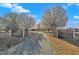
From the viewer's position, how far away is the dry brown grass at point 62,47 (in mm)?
2479

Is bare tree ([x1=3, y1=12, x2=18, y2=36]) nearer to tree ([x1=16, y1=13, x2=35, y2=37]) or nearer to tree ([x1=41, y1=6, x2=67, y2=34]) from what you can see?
tree ([x1=16, y1=13, x2=35, y2=37])

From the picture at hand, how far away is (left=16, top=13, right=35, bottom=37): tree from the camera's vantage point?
2.52 m

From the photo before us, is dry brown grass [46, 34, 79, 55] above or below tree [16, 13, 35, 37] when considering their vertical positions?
below

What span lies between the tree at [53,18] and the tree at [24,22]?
0.49 feet

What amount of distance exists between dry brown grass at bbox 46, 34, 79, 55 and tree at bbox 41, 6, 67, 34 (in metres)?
0.10

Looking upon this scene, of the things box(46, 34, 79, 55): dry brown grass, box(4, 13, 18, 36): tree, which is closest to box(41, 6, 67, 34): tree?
box(46, 34, 79, 55): dry brown grass

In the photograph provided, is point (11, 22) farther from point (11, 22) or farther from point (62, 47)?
point (62, 47)

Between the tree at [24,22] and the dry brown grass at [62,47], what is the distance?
Result: 0.25 m

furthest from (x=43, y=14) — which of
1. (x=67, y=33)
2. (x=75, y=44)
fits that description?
(x=75, y=44)

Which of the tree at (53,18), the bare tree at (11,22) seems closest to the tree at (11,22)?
the bare tree at (11,22)

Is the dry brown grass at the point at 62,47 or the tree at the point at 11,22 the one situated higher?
the tree at the point at 11,22

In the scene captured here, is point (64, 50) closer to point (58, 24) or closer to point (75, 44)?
point (75, 44)

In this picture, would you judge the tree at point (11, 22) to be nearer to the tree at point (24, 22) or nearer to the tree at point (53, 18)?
the tree at point (24, 22)

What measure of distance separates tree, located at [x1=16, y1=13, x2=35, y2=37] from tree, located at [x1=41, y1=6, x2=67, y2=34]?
0.15 m
